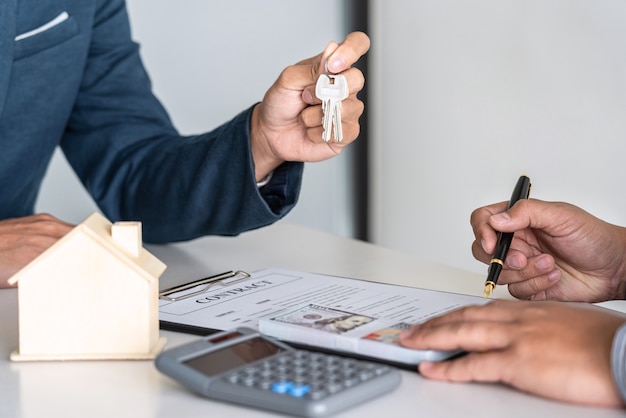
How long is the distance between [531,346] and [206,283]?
0.42 m

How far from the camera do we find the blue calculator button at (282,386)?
60cm

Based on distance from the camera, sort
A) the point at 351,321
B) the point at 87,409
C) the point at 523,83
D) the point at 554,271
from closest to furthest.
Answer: the point at 87,409, the point at 351,321, the point at 554,271, the point at 523,83

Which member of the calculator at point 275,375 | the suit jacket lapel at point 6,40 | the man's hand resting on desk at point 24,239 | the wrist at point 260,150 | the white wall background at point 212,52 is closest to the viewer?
the calculator at point 275,375

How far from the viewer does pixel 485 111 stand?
1947 millimetres

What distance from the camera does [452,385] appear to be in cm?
66

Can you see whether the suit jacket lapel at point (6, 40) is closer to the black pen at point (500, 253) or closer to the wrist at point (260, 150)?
the wrist at point (260, 150)

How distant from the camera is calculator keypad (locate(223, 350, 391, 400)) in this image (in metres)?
0.60

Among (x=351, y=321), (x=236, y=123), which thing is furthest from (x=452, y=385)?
(x=236, y=123)

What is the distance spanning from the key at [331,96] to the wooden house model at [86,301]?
0.32 metres

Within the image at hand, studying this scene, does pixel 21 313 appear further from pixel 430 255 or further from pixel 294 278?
pixel 430 255

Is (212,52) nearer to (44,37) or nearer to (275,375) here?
(44,37)

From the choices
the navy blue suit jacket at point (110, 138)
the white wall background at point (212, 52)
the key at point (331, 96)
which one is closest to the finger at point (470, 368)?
the key at point (331, 96)

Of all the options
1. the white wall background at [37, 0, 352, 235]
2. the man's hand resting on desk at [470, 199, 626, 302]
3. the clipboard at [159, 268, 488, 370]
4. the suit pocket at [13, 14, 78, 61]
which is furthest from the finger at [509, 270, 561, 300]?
the white wall background at [37, 0, 352, 235]

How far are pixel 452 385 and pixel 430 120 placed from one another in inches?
59.2
